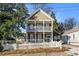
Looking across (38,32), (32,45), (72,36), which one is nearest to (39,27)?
(38,32)

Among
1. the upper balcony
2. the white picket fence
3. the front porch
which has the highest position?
the upper balcony

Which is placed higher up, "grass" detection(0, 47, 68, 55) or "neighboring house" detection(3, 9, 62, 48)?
"neighboring house" detection(3, 9, 62, 48)

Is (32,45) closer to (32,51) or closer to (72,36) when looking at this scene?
(32,51)

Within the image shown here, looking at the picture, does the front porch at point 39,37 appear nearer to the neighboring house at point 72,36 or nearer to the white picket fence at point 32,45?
the white picket fence at point 32,45

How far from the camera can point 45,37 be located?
Result: 814cm

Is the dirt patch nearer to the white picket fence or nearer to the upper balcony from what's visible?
the white picket fence

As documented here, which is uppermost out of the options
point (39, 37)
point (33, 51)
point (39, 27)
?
point (39, 27)

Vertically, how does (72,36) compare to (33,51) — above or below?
above

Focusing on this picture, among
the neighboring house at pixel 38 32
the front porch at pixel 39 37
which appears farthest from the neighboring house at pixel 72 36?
the front porch at pixel 39 37

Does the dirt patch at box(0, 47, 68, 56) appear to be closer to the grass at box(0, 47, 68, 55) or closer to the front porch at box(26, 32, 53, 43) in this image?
the grass at box(0, 47, 68, 55)

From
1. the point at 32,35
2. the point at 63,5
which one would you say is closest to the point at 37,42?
the point at 32,35

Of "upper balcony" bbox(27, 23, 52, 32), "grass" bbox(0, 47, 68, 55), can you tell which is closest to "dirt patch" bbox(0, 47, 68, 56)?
"grass" bbox(0, 47, 68, 55)

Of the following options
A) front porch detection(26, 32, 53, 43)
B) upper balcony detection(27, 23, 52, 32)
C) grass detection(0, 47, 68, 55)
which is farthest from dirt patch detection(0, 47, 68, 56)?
upper balcony detection(27, 23, 52, 32)

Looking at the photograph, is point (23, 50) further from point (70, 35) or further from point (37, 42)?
point (70, 35)
